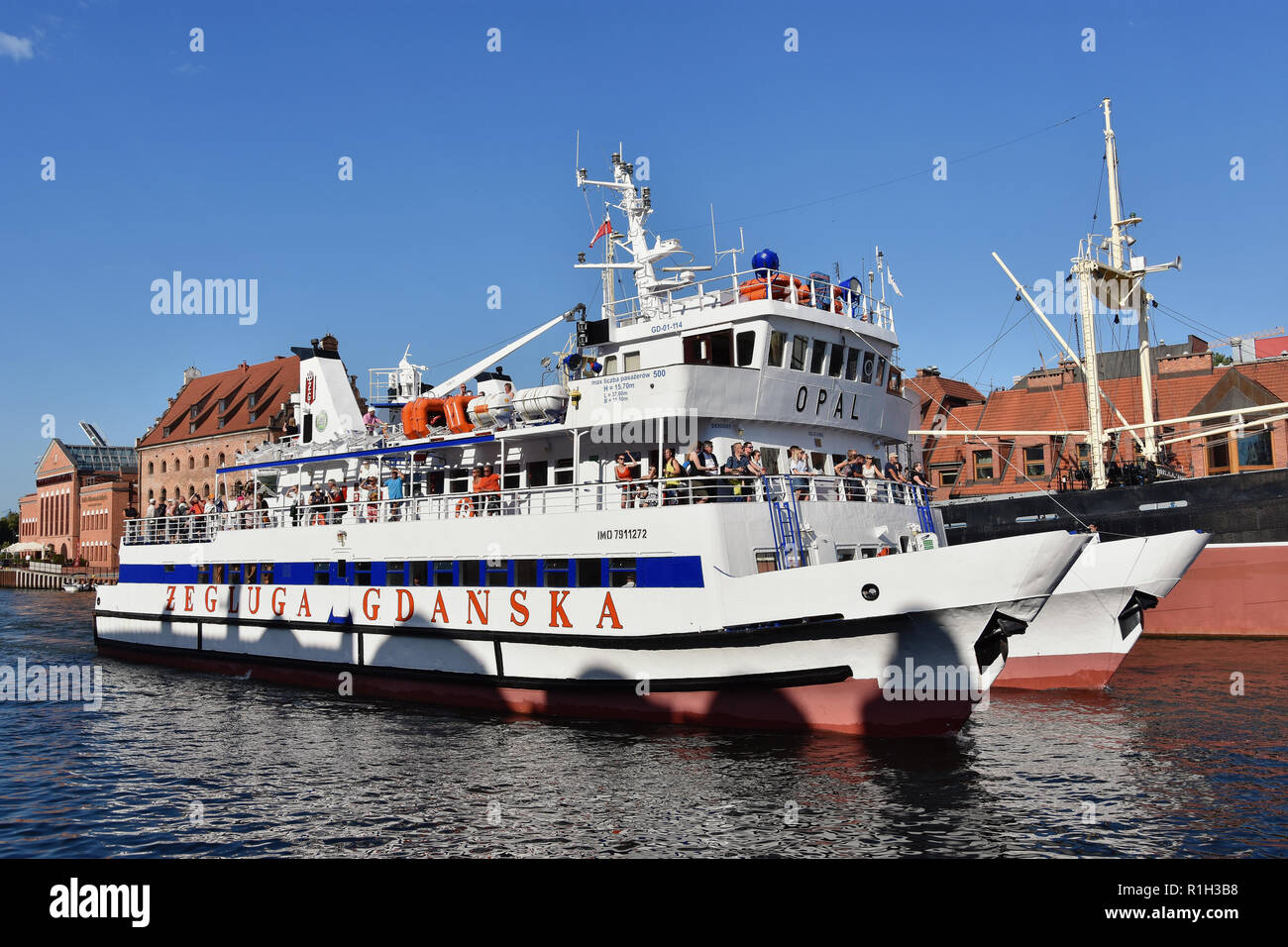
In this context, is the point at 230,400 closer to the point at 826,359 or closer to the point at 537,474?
the point at 537,474

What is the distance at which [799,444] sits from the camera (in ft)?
61.0

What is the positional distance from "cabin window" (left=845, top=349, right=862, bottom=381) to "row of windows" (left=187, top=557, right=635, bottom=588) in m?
Answer: 6.60

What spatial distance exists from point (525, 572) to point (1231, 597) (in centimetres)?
2252

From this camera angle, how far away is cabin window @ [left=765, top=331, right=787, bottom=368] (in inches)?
701

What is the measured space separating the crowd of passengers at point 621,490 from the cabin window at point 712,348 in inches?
63.4

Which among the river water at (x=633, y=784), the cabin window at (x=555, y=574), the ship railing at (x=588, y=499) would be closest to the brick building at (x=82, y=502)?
the ship railing at (x=588, y=499)

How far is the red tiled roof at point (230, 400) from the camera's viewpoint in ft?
234

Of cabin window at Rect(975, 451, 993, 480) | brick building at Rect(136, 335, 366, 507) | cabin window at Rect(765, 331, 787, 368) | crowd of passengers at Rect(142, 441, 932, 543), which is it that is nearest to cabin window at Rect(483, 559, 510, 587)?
crowd of passengers at Rect(142, 441, 932, 543)

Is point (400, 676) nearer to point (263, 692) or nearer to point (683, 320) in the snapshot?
point (263, 692)

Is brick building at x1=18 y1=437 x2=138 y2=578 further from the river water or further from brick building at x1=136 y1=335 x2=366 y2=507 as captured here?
the river water

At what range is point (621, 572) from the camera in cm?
1612

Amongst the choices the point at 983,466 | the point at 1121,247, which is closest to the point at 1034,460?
the point at 983,466
